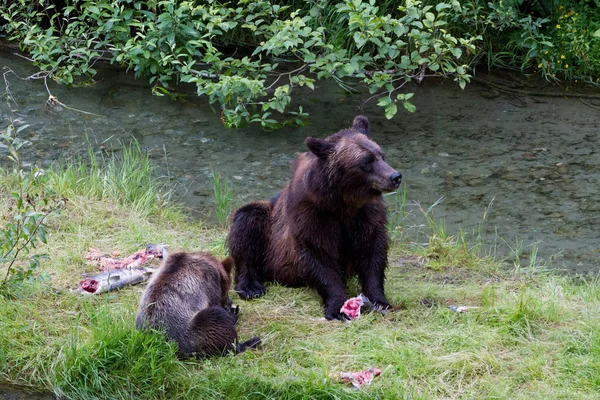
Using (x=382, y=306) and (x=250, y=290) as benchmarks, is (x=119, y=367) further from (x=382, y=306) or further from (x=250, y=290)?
(x=382, y=306)

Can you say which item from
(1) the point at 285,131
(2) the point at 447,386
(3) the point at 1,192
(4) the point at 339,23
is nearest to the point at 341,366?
(2) the point at 447,386

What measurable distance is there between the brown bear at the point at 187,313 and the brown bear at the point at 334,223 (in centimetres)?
96

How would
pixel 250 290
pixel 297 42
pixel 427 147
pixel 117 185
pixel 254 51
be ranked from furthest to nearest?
pixel 427 147 → pixel 254 51 → pixel 297 42 → pixel 117 185 → pixel 250 290

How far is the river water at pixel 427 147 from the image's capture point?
8453mm

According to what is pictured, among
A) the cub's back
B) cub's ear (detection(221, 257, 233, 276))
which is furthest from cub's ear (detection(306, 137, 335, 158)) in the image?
the cub's back

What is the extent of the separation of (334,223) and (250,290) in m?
0.81

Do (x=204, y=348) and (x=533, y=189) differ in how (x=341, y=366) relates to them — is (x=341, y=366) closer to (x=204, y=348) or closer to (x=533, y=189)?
(x=204, y=348)

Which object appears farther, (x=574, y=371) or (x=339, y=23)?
(x=339, y=23)

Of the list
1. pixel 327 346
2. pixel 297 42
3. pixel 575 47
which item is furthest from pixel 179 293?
pixel 575 47

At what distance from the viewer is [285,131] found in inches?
427

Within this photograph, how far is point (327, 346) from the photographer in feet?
17.1

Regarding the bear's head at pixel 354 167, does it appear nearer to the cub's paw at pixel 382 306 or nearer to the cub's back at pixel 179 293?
the cub's paw at pixel 382 306

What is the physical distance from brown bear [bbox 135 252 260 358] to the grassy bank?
10 cm

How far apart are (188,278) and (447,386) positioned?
1.64 meters
